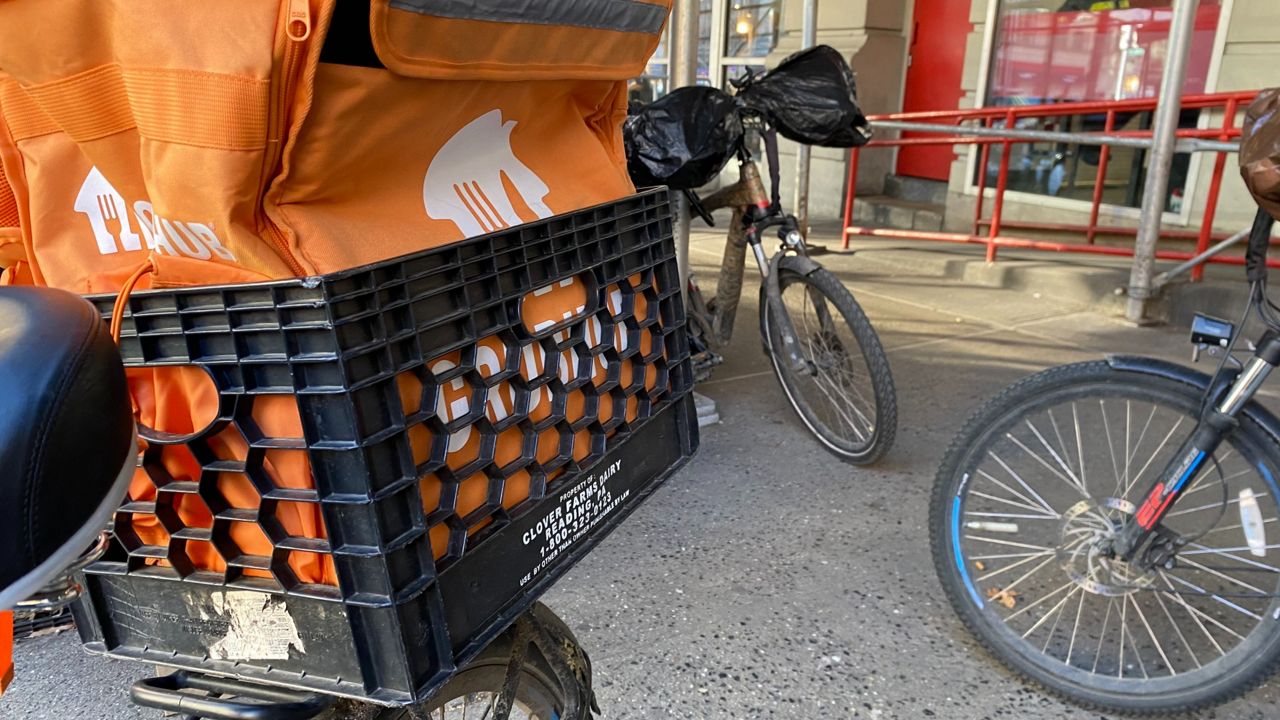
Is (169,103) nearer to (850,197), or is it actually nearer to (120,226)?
(120,226)

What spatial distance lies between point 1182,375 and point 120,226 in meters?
2.16

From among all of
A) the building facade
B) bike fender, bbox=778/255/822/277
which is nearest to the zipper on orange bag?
bike fender, bbox=778/255/822/277

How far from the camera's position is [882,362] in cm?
339

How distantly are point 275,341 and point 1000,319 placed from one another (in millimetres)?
5140

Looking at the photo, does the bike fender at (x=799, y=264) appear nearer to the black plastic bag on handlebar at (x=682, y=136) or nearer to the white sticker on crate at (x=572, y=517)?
the black plastic bag on handlebar at (x=682, y=136)

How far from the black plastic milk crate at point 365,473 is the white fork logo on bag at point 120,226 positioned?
50mm

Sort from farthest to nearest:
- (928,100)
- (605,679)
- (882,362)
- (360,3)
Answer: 1. (928,100)
2. (882,362)
3. (605,679)
4. (360,3)

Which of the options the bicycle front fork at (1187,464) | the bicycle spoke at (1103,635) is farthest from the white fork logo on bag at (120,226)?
the bicycle spoke at (1103,635)

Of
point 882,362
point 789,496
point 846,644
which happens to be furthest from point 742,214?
point 846,644

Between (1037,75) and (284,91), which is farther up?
(284,91)

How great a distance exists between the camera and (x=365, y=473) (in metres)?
1.04

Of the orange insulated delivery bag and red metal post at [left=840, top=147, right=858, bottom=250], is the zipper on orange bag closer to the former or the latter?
the orange insulated delivery bag

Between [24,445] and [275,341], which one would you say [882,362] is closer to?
[275,341]

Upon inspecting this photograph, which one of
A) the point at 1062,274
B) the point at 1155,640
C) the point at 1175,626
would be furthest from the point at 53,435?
the point at 1062,274
